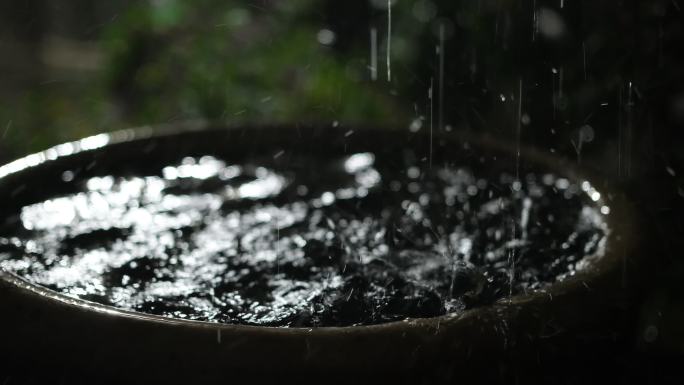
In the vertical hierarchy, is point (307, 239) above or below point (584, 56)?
below

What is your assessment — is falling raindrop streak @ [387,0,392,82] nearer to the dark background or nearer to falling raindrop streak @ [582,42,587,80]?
the dark background

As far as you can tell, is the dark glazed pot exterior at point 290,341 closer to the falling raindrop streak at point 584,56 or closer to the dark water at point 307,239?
the dark water at point 307,239

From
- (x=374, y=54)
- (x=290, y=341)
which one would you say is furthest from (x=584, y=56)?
(x=290, y=341)

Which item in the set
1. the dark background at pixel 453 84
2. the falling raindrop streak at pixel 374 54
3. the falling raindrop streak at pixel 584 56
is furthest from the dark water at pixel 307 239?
the falling raindrop streak at pixel 374 54

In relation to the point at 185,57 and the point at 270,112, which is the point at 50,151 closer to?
the point at 270,112

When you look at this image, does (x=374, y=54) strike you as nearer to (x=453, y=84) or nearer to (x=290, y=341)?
(x=453, y=84)

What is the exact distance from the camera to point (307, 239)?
1.87 metres

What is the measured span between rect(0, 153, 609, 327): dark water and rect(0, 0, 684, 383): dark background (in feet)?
0.71

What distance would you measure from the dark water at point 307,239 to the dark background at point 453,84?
0.22 meters

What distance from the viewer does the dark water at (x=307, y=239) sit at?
1466 mm

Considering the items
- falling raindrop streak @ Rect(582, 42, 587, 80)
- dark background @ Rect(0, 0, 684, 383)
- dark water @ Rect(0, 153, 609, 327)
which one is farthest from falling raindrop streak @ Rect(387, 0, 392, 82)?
dark water @ Rect(0, 153, 609, 327)

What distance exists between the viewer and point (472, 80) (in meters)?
4.22

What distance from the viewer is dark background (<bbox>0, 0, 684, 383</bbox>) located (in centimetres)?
299

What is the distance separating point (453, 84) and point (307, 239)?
2.82 meters
